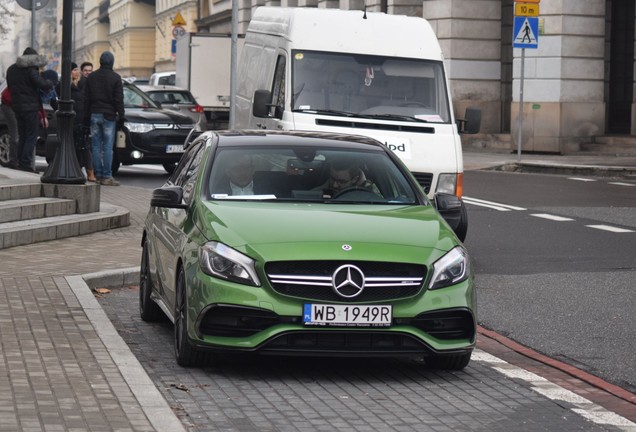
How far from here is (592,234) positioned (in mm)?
17172

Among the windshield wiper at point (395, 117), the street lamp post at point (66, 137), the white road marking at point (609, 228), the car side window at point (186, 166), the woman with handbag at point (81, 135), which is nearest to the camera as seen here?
the car side window at point (186, 166)

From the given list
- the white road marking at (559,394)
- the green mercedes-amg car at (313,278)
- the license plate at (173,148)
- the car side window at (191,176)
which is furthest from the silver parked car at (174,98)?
the white road marking at (559,394)

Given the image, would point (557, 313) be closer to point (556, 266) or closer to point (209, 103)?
point (556, 266)

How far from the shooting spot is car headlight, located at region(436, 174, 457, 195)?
579 inches

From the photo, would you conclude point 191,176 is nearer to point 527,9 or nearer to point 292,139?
point 292,139

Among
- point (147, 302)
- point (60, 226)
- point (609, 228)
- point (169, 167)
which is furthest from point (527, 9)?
point (147, 302)

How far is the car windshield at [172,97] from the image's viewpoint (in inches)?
1296

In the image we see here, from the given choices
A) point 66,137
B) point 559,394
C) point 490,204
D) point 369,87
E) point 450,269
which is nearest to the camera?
point 559,394

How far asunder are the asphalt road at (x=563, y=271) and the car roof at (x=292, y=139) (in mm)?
1650

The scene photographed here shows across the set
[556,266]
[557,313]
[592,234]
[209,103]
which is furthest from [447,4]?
[557,313]

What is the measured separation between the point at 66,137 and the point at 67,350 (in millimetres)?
8762

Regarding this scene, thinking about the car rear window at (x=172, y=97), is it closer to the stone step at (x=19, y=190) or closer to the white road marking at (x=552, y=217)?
the white road marking at (x=552, y=217)

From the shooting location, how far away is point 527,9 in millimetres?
31344

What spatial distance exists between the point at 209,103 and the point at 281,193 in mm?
31454
